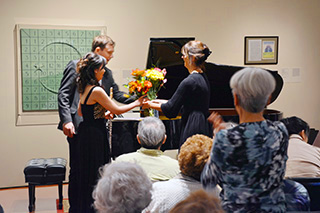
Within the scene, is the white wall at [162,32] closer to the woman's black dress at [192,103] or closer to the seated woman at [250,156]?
the woman's black dress at [192,103]

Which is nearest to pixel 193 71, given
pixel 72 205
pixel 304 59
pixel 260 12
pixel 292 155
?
pixel 292 155

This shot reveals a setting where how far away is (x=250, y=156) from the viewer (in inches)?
69.7

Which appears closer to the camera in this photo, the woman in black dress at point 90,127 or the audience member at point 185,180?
the audience member at point 185,180

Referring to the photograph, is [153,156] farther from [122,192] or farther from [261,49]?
[261,49]

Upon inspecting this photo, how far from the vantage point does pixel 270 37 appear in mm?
6820

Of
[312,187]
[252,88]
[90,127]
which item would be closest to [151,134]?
[90,127]

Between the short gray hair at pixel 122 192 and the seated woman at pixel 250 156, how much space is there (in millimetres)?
312

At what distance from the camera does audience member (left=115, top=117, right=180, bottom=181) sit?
2.61m

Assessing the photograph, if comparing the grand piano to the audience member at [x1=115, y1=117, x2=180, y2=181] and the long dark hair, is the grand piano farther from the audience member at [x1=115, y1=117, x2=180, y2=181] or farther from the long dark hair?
the audience member at [x1=115, y1=117, x2=180, y2=181]

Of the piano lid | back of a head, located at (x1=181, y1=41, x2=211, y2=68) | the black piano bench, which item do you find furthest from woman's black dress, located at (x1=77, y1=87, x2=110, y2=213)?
the piano lid

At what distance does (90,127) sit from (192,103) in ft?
2.94

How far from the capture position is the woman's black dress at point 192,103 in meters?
3.30

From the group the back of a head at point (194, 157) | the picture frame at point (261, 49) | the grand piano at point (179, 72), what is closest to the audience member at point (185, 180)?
the back of a head at point (194, 157)

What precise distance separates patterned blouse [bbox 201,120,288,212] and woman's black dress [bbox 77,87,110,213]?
1.83 meters
